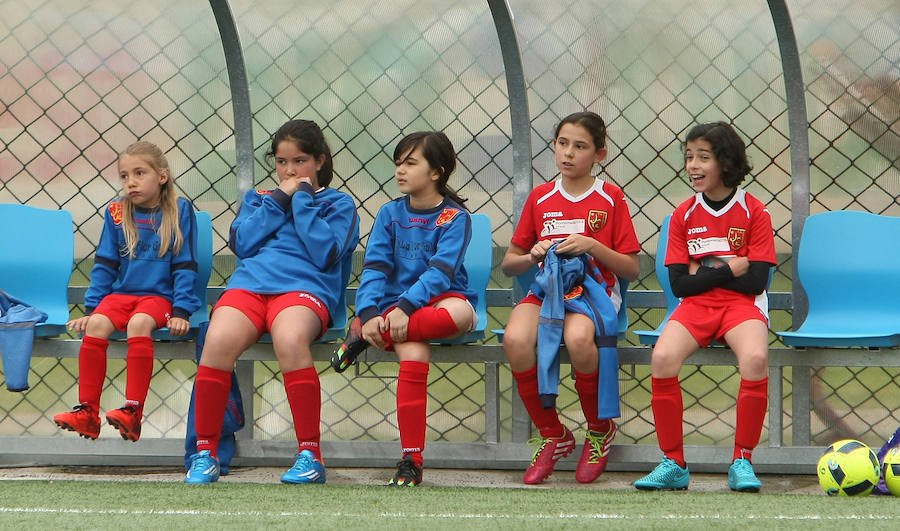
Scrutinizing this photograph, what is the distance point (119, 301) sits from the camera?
402 centimetres

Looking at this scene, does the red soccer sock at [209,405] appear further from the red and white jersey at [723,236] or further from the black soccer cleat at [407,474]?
the red and white jersey at [723,236]

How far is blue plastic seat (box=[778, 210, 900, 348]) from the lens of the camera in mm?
4086

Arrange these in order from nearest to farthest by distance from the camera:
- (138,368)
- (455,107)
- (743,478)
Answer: (743,478) < (138,368) < (455,107)

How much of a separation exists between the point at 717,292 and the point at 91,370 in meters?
2.47

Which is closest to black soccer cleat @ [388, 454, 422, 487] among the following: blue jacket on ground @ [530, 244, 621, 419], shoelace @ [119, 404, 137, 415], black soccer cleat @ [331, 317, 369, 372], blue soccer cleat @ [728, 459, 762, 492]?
black soccer cleat @ [331, 317, 369, 372]

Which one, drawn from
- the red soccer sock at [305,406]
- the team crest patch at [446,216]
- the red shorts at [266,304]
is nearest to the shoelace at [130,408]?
the red shorts at [266,304]

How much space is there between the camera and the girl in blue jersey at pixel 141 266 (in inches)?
152

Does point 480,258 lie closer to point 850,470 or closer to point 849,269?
point 849,269

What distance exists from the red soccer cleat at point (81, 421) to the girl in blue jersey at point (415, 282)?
0.94 meters

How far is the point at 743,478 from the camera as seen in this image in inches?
135

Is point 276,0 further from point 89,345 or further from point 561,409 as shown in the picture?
point 561,409

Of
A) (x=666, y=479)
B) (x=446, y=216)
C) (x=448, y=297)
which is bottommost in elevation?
(x=666, y=479)

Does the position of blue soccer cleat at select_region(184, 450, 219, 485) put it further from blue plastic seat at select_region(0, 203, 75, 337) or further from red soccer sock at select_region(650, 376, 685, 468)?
Result: red soccer sock at select_region(650, 376, 685, 468)

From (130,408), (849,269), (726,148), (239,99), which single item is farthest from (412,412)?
(849,269)
